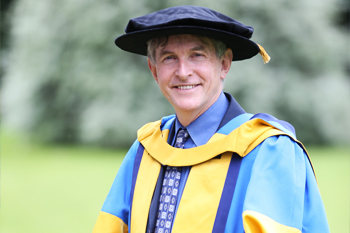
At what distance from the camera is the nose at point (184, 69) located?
5.96 feet

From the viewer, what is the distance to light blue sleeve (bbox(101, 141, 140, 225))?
206 centimetres

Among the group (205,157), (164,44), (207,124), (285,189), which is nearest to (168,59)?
(164,44)

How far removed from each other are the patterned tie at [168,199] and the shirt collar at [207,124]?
183 mm

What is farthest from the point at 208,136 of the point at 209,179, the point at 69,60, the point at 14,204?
the point at 69,60

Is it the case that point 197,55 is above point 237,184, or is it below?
above

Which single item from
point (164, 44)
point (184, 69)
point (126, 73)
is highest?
point (126, 73)

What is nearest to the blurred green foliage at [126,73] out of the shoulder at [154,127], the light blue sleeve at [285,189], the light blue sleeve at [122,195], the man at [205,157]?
the shoulder at [154,127]

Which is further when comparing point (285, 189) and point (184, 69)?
point (184, 69)

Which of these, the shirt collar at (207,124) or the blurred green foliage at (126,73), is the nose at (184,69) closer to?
the shirt collar at (207,124)

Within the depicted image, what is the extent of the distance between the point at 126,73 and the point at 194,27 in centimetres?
754

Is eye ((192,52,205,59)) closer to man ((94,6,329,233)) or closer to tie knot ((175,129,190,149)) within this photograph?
man ((94,6,329,233))

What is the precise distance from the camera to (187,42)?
1.82 meters

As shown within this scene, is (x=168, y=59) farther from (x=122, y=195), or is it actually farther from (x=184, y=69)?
(x=122, y=195)

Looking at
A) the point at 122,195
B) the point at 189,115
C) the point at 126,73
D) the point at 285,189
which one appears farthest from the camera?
the point at 126,73
